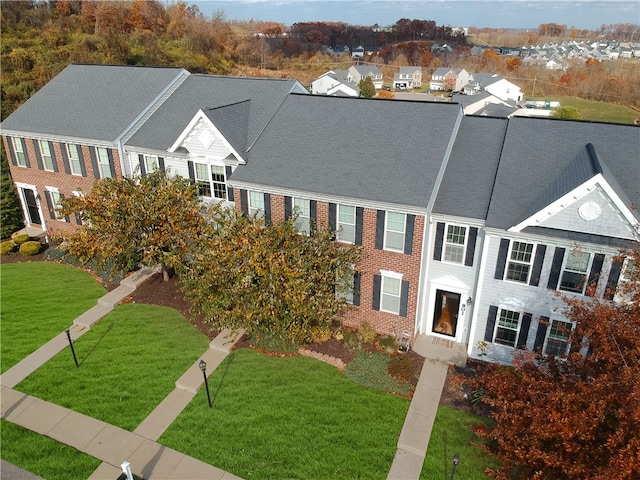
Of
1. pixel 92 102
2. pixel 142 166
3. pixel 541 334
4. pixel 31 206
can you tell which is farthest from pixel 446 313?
pixel 31 206

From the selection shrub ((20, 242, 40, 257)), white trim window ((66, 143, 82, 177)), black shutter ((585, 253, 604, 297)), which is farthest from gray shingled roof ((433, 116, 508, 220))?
shrub ((20, 242, 40, 257))

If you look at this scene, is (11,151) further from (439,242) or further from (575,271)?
(575,271)

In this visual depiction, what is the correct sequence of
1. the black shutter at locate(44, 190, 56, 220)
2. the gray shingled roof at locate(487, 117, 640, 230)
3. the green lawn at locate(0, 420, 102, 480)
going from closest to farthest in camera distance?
the green lawn at locate(0, 420, 102, 480)
the gray shingled roof at locate(487, 117, 640, 230)
the black shutter at locate(44, 190, 56, 220)

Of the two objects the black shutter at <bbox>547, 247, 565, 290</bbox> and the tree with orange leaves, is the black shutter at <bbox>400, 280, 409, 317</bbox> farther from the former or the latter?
the tree with orange leaves

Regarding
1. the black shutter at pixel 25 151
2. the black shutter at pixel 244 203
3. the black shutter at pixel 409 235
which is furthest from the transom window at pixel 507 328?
the black shutter at pixel 25 151

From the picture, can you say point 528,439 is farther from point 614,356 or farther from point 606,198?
point 606,198

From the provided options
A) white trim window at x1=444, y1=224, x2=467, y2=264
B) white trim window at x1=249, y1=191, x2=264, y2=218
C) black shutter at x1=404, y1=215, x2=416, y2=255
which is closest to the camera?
black shutter at x1=404, y1=215, x2=416, y2=255

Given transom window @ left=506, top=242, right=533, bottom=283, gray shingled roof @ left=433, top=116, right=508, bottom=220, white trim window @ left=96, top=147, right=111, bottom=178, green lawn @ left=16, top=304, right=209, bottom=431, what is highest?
gray shingled roof @ left=433, top=116, right=508, bottom=220

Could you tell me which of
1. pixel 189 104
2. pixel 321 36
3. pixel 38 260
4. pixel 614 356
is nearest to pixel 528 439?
pixel 614 356
